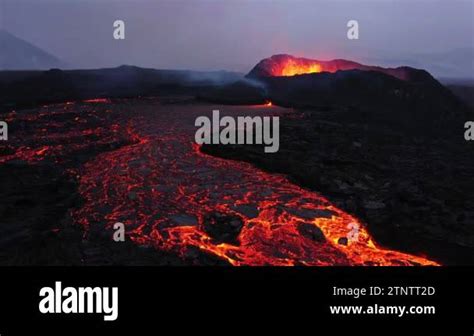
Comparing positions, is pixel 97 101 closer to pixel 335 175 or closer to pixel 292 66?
pixel 335 175

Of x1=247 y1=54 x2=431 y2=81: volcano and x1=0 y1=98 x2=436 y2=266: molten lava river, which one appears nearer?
x1=0 y1=98 x2=436 y2=266: molten lava river

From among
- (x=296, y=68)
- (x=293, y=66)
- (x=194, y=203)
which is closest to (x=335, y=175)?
(x=194, y=203)

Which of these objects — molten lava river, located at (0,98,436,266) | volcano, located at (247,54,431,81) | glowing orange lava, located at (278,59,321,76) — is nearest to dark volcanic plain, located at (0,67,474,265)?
molten lava river, located at (0,98,436,266)

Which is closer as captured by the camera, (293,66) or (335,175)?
(335,175)

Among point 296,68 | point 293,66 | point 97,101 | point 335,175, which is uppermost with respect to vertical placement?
point 293,66

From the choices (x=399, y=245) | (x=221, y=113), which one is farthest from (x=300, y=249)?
(x=221, y=113)

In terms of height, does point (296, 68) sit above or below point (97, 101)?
above

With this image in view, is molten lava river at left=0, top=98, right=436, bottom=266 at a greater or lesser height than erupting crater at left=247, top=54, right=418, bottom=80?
lesser

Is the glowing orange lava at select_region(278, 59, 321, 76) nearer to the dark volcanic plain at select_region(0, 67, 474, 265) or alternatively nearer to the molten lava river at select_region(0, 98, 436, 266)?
the dark volcanic plain at select_region(0, 67, 474, 265)
